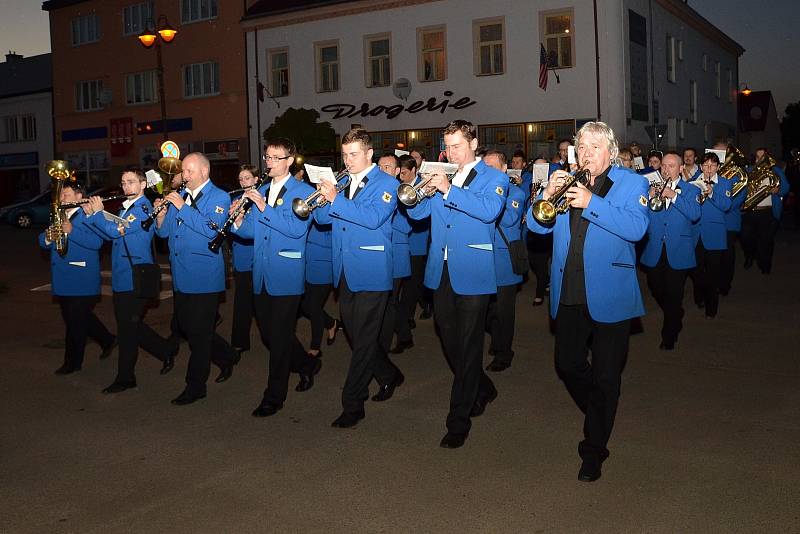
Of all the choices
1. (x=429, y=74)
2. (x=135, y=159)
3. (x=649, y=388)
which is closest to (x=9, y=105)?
(x=135, y=159)

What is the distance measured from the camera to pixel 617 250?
517 cm

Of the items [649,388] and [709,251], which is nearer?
[649,388]

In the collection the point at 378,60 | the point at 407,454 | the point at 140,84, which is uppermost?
the point at 140,84

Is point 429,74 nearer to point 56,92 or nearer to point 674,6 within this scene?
point 674,6

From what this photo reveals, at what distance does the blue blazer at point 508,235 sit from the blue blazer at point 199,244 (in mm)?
2513

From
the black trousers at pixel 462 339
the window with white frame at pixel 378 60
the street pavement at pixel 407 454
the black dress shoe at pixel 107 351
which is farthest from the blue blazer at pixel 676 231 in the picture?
the window with white frame at pixel 378 60

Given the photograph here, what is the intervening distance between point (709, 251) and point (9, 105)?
140ft

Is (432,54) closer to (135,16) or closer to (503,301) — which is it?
(135,16)

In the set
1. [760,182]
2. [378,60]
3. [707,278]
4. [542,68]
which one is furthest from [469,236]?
[378,60]

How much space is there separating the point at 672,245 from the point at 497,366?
2.36 m

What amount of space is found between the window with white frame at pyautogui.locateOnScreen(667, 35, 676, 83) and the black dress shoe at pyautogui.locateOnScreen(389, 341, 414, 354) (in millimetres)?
27418

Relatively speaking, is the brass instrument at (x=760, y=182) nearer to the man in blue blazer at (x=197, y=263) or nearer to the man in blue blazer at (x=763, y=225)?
the man in blue blazer at (x=763, y=225)

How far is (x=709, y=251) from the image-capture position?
36.3ft

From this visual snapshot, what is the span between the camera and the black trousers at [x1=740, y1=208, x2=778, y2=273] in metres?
15.2
